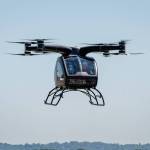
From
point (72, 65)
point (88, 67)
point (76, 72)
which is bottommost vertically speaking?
point (76, 72)

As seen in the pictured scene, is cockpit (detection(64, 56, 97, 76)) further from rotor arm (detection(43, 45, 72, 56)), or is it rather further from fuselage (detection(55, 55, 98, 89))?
rotor arm (detection(43, 45, 72, 56))

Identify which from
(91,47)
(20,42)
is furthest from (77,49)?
(20,42)

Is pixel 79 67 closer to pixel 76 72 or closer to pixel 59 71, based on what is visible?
pixel 76 72

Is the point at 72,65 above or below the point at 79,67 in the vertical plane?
above

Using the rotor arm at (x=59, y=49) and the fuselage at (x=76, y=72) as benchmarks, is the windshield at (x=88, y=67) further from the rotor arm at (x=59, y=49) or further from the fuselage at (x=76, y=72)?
the rotor arm at (x=59, y=49)

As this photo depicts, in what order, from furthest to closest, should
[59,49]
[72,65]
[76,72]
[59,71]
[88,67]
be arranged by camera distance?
[59,71] < [88,67] < [72,65] < [59,49] < [76,72]

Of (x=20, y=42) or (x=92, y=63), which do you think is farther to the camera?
(x=92, y=63)

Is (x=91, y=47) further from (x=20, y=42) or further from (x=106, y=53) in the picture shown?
(x=20, y=42)

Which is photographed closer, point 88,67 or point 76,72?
point 76,72

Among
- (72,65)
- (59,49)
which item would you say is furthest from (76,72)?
(59,49)
